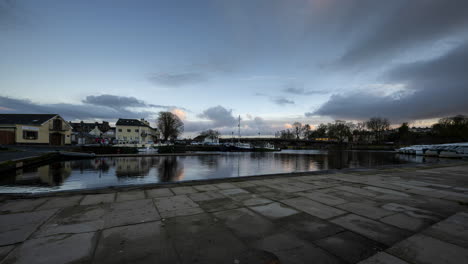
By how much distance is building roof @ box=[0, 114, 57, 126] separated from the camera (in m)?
38.8

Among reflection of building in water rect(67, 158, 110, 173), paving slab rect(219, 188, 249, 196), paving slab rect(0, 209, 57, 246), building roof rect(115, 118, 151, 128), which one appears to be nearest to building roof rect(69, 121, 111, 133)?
building roof rect(115, 118, 151, 128)

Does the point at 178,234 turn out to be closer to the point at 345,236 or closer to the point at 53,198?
the point at 345,236

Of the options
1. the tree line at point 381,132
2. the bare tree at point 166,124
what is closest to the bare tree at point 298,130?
the tree line at point 381,132

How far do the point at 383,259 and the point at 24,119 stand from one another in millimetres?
58854

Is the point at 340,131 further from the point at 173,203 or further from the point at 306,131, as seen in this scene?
the point at 173,203

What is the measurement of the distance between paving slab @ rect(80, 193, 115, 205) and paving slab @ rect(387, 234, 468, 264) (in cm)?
676

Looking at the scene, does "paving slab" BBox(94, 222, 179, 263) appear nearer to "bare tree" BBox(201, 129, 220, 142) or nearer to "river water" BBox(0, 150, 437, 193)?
"river water" BBox(0, 150, 437, 193)

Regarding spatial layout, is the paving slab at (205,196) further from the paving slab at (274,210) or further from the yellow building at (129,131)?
the yellow building at (129,131)

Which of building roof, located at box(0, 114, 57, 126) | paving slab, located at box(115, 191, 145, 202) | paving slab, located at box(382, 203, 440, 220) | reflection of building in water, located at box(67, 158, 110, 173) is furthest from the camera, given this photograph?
building roof, located at box(0, 114, 57, 126)

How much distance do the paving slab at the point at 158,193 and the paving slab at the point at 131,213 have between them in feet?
2.30

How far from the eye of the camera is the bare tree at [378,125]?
11762cm

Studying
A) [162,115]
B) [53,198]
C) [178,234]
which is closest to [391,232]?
[178,234]

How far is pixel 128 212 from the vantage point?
196 inches

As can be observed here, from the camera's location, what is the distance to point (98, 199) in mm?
6074
